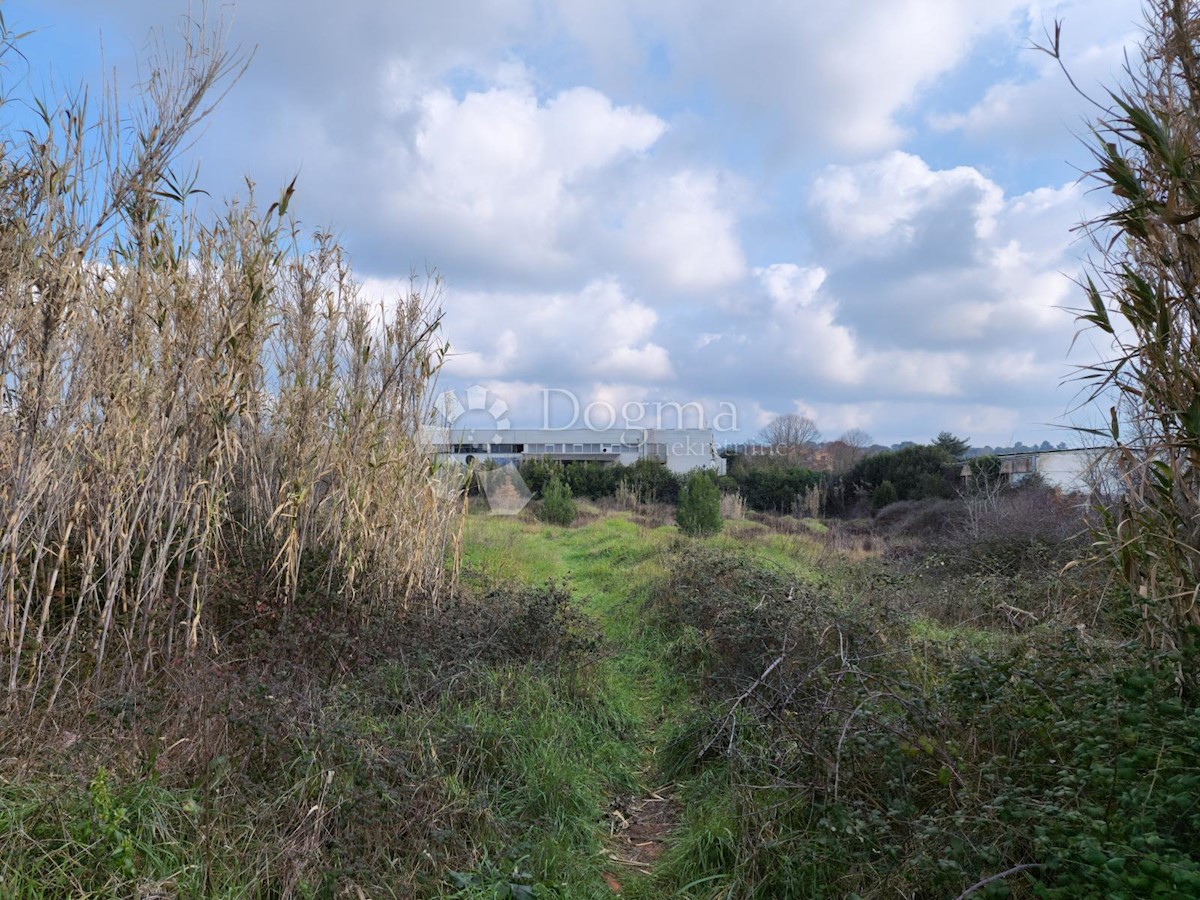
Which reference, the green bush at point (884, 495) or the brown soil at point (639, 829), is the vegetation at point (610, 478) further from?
the brown soil at point (639, 829)

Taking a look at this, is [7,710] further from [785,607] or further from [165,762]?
[785,607]

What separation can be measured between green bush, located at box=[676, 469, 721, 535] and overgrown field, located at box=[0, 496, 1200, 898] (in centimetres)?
826

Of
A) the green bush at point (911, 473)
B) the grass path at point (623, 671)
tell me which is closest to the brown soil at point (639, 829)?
the grass path at point (623, 671)

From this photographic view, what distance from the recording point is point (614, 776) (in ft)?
13.3

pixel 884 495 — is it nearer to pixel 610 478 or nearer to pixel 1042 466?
pixel 1042 466

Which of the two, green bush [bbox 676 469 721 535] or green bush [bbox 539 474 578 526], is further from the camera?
green bush [bbox 539 474 578 526]

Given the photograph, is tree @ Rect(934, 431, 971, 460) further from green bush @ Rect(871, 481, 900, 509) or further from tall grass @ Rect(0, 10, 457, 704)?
tall grass @ Rect(0, 10, 457, 704)

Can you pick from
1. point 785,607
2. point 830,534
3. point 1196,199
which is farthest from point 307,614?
point 830,534

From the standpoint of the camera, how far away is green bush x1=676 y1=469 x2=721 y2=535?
528 inches

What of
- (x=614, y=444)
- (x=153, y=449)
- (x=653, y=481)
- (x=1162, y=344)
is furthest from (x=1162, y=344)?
(x=614, y=444)

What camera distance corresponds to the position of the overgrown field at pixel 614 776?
2.29 m

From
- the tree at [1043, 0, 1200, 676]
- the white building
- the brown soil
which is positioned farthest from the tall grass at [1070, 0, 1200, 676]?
the white building

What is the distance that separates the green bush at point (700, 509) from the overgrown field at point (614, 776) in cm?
826

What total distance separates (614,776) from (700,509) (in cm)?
955
